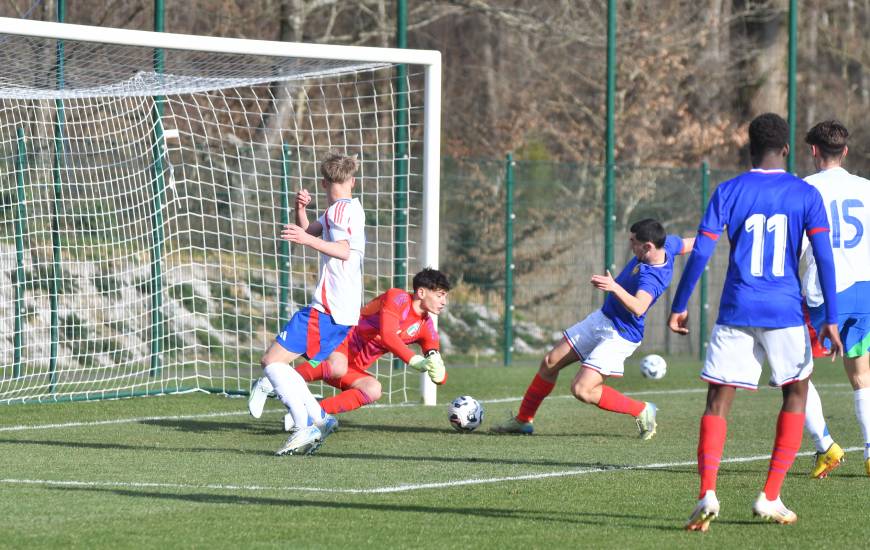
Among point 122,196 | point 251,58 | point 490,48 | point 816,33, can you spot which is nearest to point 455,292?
point 122,196

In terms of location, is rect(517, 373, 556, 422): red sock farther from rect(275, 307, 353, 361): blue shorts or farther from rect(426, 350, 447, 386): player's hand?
rect(275, 307, 353, 361): blue shorts

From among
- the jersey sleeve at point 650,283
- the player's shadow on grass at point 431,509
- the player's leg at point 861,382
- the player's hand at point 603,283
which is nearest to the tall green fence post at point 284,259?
the jersey sleeve at point 650,283

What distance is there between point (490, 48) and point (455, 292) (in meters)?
13.0

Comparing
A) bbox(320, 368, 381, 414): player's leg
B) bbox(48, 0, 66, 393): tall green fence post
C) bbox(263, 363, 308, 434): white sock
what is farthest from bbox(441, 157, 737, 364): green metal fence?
bbox(263, 363, 308, 434): white sock

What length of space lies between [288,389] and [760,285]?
3356 millimetres

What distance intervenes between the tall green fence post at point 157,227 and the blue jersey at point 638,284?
435 centimetres

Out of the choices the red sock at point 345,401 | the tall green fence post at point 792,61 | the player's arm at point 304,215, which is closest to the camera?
the player's arm at point 304,215

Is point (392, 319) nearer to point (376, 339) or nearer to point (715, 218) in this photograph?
point (376, 339)

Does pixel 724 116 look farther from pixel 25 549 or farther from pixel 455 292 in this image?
pixel 25 549

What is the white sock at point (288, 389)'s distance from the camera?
8.20m

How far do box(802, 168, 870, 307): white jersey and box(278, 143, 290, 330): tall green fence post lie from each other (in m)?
6.17

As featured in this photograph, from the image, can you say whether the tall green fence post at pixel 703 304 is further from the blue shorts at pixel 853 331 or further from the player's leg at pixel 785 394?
the player's leg at pixel 785 394

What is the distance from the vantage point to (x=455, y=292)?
16719 mm

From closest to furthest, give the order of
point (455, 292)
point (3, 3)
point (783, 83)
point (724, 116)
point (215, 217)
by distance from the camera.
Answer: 1. point (215, 217)
2. point (3, 3)
3. point (455, 292)
4. point (783, 83)
5. point (724, 116)
